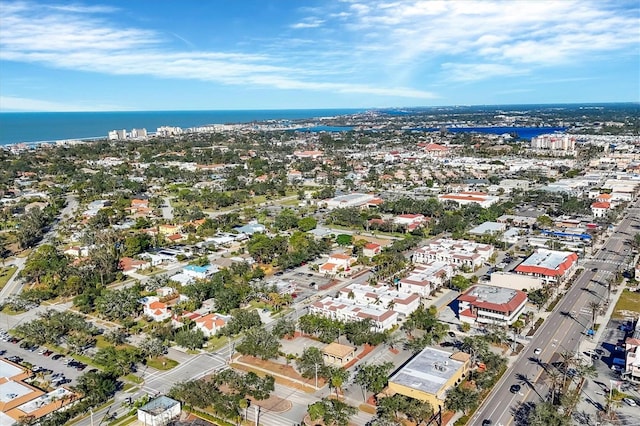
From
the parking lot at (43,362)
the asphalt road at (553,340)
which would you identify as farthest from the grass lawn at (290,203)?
the parking lot at (43,362)

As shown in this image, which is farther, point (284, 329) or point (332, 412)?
point (284, 329)

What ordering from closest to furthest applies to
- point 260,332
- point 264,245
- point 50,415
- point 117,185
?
point 50,415 → point 260,332 → point 264,245 → point 117,185

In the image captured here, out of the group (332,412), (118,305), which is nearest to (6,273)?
(118,305)

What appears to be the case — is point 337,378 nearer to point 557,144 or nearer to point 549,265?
point 549,265

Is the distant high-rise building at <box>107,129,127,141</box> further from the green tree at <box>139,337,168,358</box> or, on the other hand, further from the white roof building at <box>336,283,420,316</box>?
the green tree at <box>139,337,168,358</box>

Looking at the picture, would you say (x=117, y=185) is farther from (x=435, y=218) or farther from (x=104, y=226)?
(x=435, y=218)

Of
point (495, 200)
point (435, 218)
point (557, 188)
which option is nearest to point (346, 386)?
point (435, 218)
